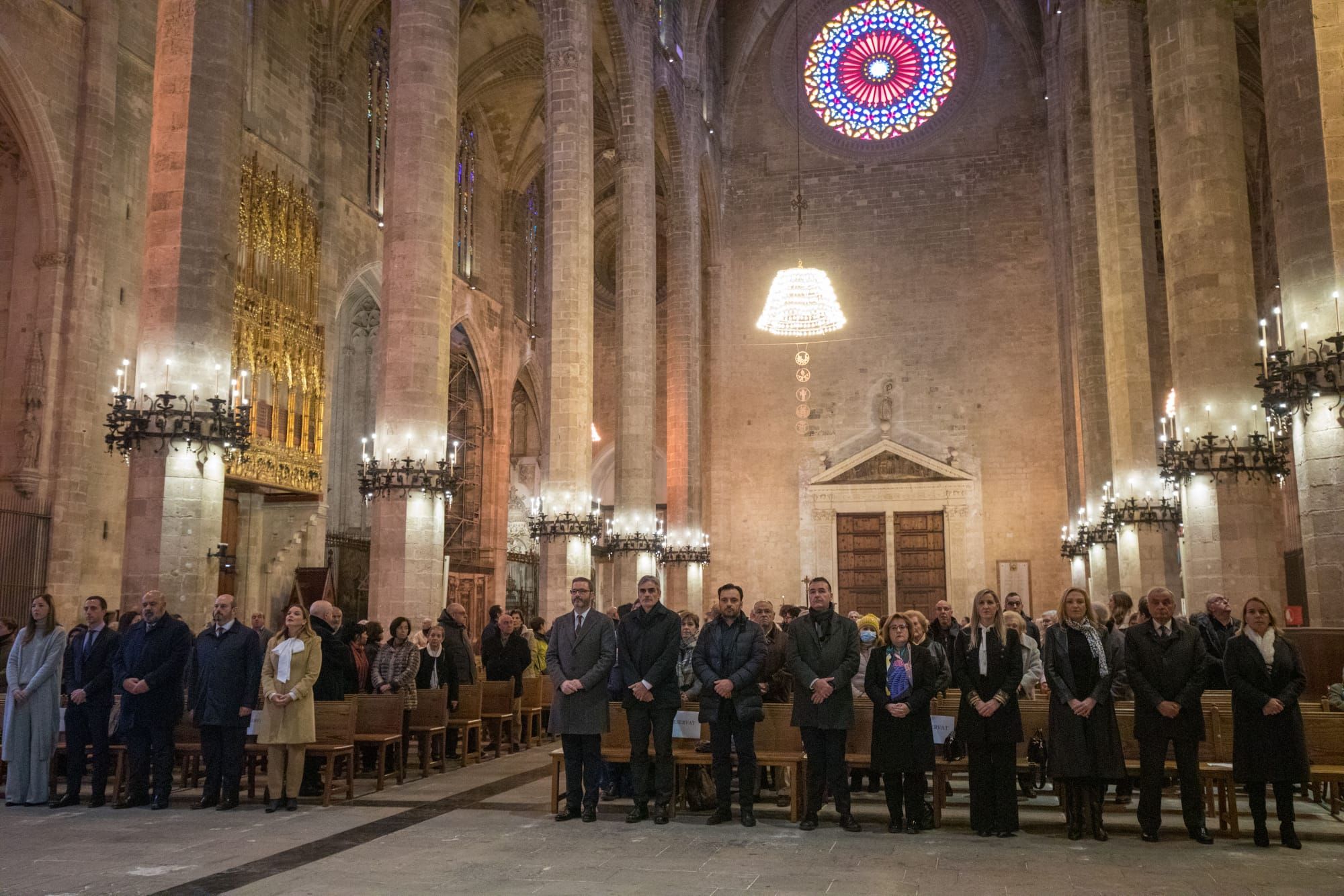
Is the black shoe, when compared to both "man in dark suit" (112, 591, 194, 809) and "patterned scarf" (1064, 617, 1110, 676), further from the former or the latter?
"man in dark suit" (112, 591, 194, 809)

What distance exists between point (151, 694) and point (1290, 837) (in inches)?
295

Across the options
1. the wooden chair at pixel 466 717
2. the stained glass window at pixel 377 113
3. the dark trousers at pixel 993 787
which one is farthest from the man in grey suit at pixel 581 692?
the stained glass window at pixel 377 113

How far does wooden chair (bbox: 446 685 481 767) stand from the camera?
10492 millimetres

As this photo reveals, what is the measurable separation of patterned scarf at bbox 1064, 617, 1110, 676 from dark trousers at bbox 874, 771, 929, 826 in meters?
1.26

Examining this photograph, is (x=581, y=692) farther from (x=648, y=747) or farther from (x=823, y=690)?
(x=823, y=690)

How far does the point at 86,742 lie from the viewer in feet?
27.5

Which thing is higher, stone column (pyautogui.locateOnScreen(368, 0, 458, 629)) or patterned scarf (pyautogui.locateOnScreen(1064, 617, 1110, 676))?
stone column (pyautogui.locateOnScreen(368, 0, 458, 629))

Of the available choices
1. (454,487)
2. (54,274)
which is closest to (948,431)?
(454,487)

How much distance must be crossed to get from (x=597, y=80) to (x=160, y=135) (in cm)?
1714

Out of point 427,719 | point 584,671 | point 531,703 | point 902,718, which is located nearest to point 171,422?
point 427,719

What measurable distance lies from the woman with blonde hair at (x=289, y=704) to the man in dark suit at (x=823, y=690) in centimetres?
341

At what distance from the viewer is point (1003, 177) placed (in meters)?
28.5

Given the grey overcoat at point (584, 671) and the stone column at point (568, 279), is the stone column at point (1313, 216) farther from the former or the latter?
the stone column at point (568, 279)

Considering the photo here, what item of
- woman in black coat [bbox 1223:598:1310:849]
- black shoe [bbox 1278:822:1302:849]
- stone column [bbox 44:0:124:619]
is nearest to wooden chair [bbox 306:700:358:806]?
woman in black coat [bbox 1223:598:1310:849]
